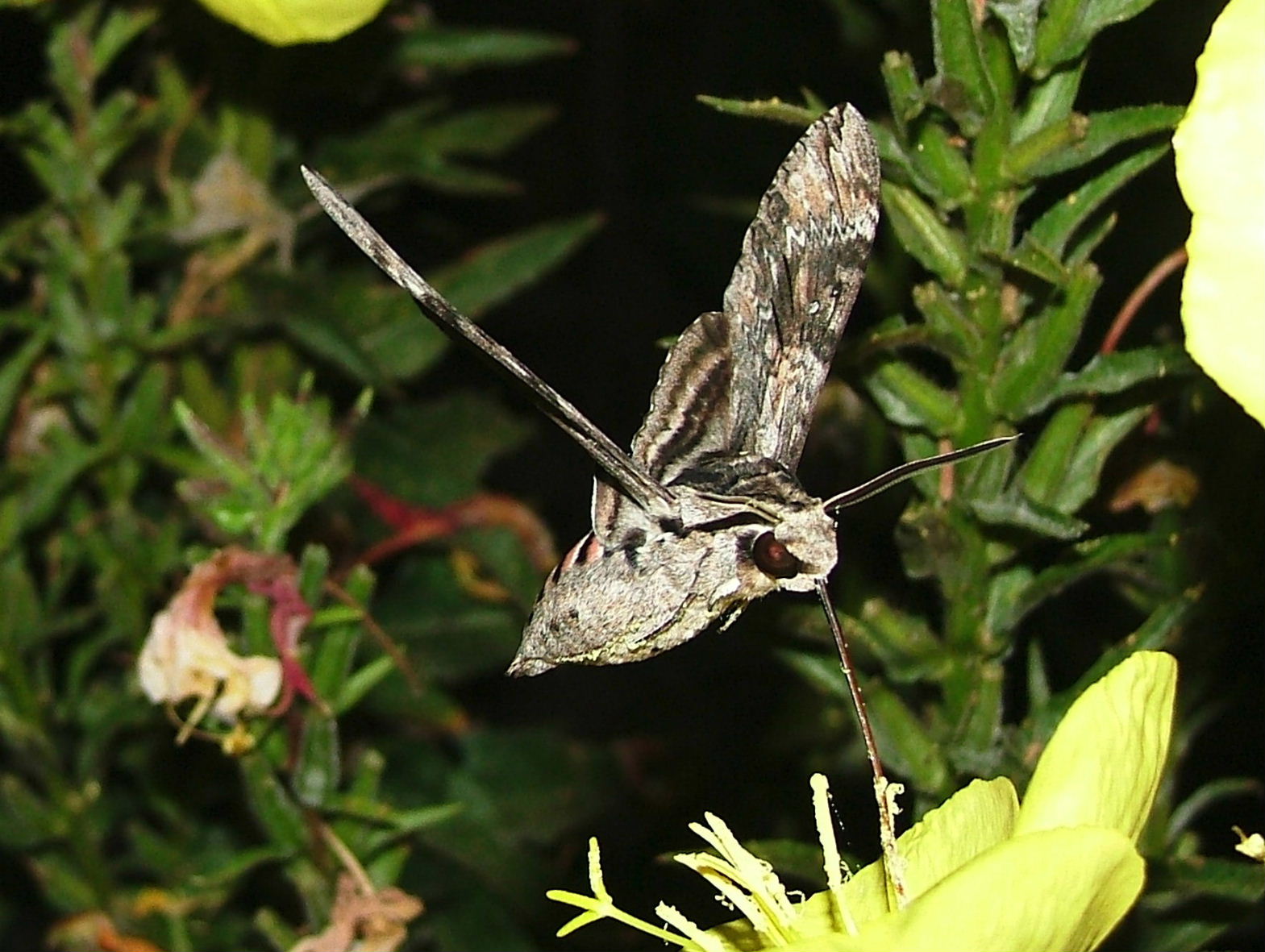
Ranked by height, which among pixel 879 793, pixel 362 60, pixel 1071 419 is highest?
pixel 362 60

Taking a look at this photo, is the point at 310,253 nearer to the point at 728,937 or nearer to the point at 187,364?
the point at 187,364

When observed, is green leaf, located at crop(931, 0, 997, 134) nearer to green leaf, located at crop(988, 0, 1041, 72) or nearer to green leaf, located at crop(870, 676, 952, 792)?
green leaf, located at crop(988, 0, 1041, 72)

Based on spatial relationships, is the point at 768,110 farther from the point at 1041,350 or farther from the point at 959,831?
the point at 959,831

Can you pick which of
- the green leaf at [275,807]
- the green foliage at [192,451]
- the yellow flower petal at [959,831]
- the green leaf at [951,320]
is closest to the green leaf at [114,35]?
the green foliage at [192,451]

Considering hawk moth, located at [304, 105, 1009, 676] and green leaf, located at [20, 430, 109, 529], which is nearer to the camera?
hawk moth, located at [304, 105, 1009, 676]

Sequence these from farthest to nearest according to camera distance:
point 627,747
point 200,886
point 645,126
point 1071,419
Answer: point 645,126, point 627,747, point 200,886, point 1071,419

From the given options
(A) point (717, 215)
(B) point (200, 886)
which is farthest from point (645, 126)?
(B) point (200, 886)

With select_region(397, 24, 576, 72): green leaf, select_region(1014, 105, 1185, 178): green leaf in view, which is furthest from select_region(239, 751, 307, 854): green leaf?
select_region(397, 24, 576, 72): green leaf
